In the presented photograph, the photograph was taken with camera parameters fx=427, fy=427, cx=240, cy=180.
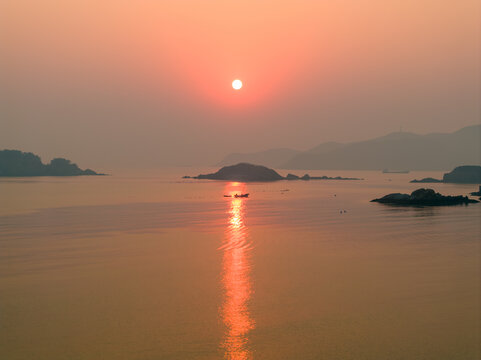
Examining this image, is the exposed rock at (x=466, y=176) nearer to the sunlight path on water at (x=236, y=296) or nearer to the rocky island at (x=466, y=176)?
the rocky island at (x=466, y=176)

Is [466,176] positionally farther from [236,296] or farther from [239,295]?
[236,296]

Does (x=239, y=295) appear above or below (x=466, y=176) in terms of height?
below

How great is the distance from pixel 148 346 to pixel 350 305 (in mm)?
10159

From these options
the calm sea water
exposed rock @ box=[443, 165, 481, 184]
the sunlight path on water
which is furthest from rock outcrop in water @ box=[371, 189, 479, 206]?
exposed rock @ box=[443, 165, 481, 184]

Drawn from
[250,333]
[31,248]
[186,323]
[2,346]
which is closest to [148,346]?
[186,323]

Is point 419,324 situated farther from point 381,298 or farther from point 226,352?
point 226,352

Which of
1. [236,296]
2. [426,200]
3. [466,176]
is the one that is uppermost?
[466,176]

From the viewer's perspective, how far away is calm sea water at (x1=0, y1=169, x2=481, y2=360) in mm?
16266

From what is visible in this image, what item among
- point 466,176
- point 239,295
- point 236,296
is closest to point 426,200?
point 239,295

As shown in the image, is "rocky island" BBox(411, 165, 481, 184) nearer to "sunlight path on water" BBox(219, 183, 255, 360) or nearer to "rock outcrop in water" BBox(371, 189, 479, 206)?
"rock outcrop in water" BBox(371, 189, 479, 206)

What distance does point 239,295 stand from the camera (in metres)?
22.7

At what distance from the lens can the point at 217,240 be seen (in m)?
40.7

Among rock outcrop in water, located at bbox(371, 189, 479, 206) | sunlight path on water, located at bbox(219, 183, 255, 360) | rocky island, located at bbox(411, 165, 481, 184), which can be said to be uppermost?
rocky island, located at bbox(411, 165, 481, 184)

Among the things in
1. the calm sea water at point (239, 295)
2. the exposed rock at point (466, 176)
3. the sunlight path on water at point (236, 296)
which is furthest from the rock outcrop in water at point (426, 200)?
the exposed rock at point (466, 176)
